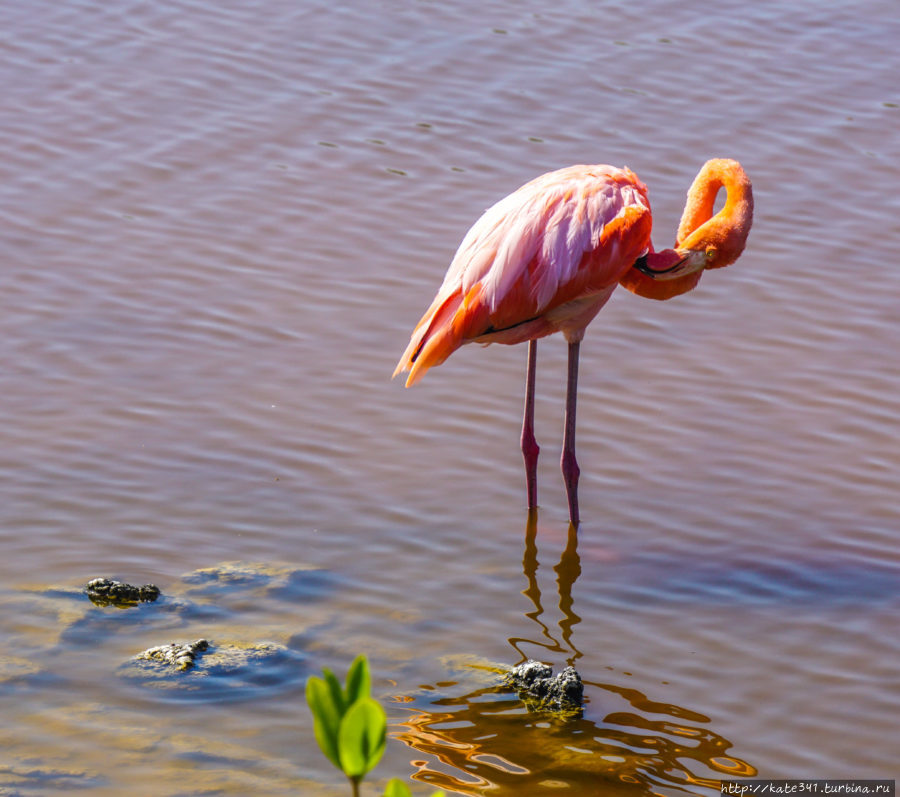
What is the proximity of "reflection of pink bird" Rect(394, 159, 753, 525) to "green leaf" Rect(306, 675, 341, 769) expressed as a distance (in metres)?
3.89

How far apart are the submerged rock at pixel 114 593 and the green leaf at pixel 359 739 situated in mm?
3408

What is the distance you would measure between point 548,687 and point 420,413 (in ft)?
8.09

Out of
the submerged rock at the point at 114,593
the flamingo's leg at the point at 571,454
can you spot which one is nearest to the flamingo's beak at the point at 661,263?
the flamingo's leg at the point at 571,454

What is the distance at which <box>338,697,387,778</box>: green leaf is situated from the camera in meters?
2.15

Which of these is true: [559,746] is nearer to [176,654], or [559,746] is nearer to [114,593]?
[176,654]

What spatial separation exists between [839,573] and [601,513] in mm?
1125

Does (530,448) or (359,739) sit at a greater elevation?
(359,739)

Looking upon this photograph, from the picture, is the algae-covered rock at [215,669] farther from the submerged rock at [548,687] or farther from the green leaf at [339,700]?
the green leaf at [339,700]

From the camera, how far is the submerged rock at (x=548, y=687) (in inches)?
195

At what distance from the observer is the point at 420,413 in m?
7.19

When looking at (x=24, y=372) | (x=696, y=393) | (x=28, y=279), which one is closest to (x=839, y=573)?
(x=696, y=393)

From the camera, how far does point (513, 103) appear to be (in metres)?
10.5

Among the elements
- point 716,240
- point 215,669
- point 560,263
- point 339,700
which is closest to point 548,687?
point 215,669

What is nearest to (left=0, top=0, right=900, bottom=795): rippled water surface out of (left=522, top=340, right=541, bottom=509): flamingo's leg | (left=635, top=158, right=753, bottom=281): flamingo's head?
(left=522, top=340, right=541, bottom=509): flamingo's leg
